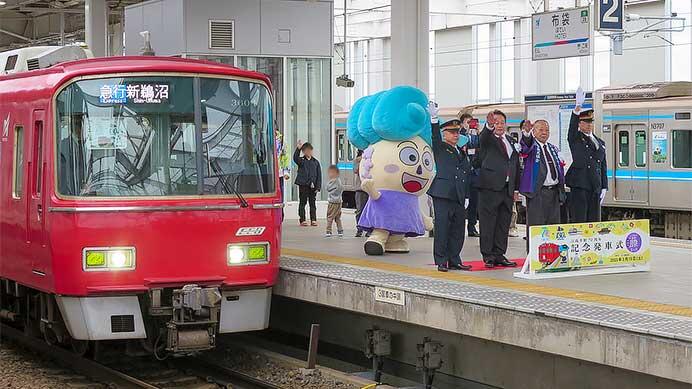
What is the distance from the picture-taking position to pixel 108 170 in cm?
964

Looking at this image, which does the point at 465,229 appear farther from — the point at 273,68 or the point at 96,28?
the point at 96,28

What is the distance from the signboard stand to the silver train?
11.0 metres

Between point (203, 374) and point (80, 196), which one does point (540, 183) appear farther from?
point (80, 196)

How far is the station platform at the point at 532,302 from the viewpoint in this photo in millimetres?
7262

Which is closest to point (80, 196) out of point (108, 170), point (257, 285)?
point (108, 170)

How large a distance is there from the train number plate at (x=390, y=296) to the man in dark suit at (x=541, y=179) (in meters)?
2.24

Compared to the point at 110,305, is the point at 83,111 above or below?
above

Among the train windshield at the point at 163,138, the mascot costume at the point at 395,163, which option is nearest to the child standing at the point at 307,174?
the mascot costume at the point at 395,163

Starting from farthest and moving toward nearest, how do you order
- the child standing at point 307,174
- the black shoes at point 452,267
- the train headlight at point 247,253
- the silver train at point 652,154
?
the silver train at point 652,154
the child standing at point 307,174
the black shoes at point 452,267
the train headlight at point 247,253

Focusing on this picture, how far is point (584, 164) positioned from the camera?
1186 cm

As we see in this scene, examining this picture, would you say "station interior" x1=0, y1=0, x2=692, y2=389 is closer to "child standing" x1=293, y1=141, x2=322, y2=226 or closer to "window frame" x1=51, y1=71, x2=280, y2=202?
"window frame" x1=51, y1=71, x2=280, y2=202

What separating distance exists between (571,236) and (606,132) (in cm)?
1318

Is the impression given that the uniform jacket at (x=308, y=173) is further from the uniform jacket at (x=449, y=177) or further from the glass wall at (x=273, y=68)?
the uniform jacket at (x=449, y=177)

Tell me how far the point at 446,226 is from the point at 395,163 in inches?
64.0
